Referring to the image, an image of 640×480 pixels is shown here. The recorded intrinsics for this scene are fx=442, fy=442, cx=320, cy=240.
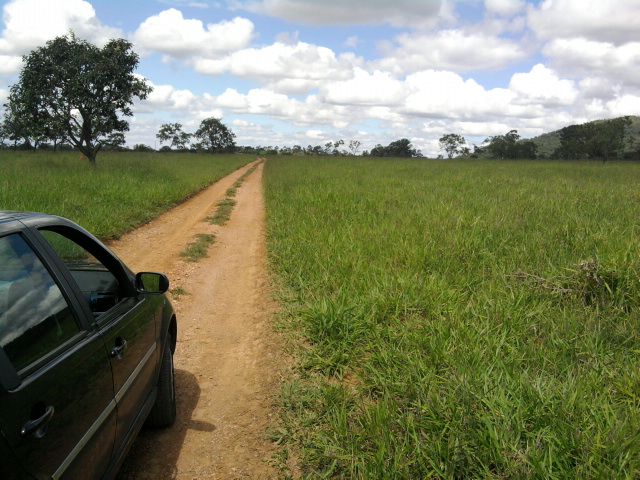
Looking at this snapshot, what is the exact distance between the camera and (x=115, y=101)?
779 inches

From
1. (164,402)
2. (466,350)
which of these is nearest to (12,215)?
(164,402)

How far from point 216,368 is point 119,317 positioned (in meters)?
1.75

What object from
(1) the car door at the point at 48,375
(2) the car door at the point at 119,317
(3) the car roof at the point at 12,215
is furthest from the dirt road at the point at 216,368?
(3) the car roof at the point at 12,215

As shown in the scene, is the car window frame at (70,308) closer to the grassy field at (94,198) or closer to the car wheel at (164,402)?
the car wheel at (164,402)

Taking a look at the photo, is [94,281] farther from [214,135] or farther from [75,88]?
[214,135]

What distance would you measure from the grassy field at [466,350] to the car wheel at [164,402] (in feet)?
2.44

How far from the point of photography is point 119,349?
86.5 inches

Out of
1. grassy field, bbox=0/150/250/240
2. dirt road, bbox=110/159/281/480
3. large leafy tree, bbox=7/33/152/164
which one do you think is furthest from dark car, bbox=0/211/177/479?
large leafy tree, bbox=7/33/152/164

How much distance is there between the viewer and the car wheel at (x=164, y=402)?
297 centimetres

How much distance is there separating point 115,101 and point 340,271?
18.3m

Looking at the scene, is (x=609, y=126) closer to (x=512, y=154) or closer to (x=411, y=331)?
(x=512, y=154)

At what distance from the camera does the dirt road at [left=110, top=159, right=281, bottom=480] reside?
2752 millimetres

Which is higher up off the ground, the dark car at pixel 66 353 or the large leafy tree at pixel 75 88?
the large leafy tree at pixel 75 88

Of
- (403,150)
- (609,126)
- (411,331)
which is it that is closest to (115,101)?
(411,331)
